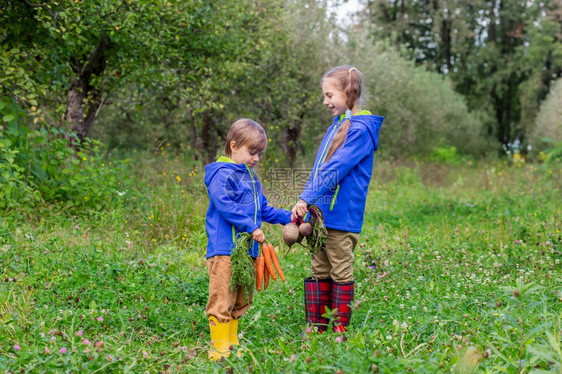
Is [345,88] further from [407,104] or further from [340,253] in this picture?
[407,104]

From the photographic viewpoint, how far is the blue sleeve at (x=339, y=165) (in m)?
3.61

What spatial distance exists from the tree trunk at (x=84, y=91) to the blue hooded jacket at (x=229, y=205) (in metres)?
5.36

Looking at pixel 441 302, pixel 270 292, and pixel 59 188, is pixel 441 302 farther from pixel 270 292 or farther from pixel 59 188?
pixel 59 188

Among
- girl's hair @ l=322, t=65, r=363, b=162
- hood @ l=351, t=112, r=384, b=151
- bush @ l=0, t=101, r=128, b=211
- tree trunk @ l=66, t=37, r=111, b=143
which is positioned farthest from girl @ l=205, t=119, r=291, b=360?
tree trunk @ l=66, t=37, r=111, b=143

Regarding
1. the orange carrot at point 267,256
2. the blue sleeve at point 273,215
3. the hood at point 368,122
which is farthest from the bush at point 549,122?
the orange carrot at point 267,256

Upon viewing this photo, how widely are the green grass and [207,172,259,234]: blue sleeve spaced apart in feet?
2.20

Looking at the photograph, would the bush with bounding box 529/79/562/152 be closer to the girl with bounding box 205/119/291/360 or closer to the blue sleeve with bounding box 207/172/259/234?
the girl with bounding box 205/119/291/360

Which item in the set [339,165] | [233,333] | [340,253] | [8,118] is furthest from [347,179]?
[8,118]

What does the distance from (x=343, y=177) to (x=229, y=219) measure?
83 cm

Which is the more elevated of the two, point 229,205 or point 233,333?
point 229,205

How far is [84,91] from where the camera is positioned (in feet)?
28.1

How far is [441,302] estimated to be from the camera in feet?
13.4

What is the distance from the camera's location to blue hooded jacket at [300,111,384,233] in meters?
3.63

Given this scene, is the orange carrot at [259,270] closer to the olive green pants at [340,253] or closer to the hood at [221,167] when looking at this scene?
the olive green pants at [340,253]
